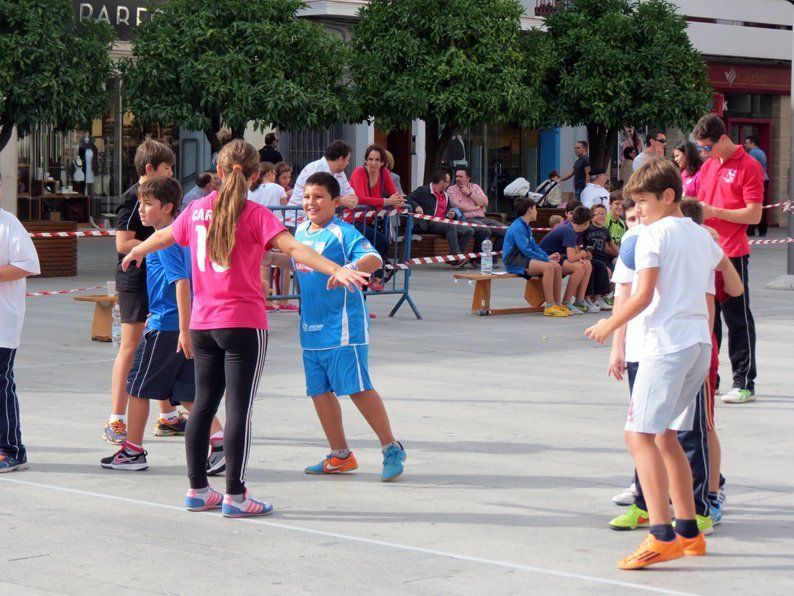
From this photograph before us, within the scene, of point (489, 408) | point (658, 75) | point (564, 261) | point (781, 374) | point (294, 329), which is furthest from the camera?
point (658, 75)

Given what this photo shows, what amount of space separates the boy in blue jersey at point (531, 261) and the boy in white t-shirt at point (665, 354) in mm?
9590

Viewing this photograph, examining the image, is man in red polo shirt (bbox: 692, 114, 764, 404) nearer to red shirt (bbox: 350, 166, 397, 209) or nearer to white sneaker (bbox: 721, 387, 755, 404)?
white sneaker (bbox: 721, 387, 755, 404)

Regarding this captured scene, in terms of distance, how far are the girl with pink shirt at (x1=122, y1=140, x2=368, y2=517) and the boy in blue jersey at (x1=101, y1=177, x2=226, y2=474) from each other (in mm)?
911

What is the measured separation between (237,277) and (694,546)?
2232mm

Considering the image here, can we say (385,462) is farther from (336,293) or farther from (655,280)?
(655,280)

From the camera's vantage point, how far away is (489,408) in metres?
9.59

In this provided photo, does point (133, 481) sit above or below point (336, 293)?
below

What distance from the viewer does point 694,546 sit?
5887mm

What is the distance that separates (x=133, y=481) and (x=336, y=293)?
1368mm

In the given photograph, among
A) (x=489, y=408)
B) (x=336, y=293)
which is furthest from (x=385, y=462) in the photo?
(x=489, y=408)

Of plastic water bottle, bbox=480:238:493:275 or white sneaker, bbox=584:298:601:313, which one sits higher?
plastic water bottle, bbox=480:238:493:275

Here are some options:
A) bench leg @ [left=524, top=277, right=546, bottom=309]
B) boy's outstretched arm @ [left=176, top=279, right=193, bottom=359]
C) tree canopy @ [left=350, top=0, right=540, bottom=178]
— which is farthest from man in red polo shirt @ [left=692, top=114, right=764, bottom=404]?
tree canopy @ [left=350, top=0, right=540, bottom=178]

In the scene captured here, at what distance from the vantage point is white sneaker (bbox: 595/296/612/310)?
1608cm

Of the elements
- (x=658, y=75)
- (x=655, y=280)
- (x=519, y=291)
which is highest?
(x=658, y=75)
